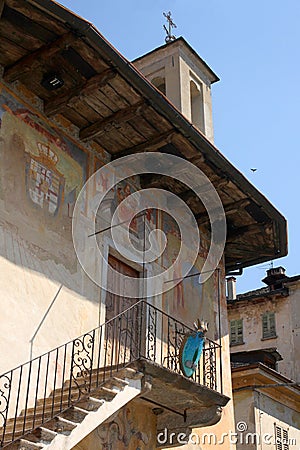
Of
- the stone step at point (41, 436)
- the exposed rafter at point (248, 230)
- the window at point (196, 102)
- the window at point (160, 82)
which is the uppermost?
the window at point (160, 82)

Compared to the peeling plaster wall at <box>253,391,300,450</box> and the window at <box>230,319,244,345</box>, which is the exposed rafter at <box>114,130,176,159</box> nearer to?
the peeling plaster wall at <box>253,391,300,450</box>

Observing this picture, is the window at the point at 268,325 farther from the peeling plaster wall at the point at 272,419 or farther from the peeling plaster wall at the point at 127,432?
the peeling plaster wall at the point at 127,432

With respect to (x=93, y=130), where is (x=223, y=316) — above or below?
below

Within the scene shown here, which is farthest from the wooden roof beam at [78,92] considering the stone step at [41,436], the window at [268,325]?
the window at [268,325]

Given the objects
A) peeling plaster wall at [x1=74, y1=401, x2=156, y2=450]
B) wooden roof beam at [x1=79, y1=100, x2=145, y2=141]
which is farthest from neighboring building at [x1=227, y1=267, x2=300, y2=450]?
wooden roof beam at [x1=79, y1=100, x2=145, y2=141]

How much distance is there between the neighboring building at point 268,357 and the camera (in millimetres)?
16250

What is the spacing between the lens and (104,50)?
9.26 meters

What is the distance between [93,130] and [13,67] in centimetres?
171

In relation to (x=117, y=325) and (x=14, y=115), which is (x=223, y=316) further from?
(x=14, y=115)

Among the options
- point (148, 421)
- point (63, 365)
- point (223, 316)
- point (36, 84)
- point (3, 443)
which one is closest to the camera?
point (3, 443)

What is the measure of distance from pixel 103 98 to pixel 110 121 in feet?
1.68

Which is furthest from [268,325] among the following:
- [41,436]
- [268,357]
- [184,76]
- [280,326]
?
[41,436]

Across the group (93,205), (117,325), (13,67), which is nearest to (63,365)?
(117,325)

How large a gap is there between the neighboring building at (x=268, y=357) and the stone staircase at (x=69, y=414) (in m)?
7.74
